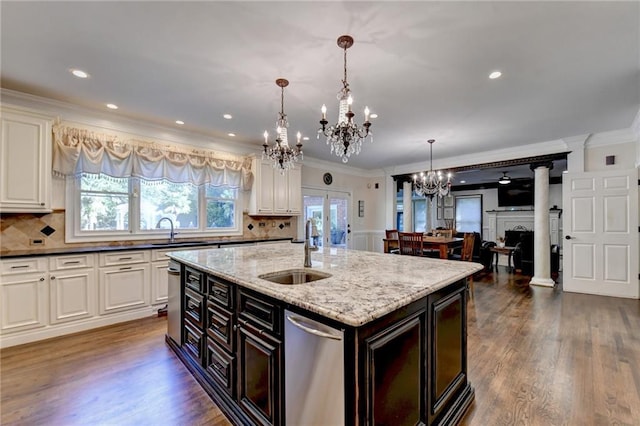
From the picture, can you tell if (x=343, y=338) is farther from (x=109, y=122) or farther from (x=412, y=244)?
(x=109, y=122)

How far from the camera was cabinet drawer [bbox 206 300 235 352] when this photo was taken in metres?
1.79

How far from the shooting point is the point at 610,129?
4.27 meters

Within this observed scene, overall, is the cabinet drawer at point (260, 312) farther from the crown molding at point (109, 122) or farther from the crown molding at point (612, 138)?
the crown molding at point (612, 138)

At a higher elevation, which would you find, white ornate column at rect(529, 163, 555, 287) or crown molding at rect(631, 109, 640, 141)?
crown molding at rect(631, 109, 640, 141)

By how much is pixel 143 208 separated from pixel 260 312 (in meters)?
3.35

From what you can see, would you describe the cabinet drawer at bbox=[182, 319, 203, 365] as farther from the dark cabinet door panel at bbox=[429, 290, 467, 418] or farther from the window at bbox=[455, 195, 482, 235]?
the window at bbox=[455, 195, 482, 235]

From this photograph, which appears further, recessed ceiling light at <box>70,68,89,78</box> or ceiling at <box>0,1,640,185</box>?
recessed ceiling light at <box>70,68,89,78</box>

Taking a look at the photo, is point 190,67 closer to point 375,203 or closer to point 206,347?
point 206,347

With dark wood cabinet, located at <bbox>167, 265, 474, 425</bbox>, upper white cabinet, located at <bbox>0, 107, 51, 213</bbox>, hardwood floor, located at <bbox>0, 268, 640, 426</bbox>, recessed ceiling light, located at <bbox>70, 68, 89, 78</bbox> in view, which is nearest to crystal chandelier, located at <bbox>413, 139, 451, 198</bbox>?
hardwood floor, located at <bbox>0, 268, 640, 426</bbox>

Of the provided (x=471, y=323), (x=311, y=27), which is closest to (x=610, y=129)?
(x=471, y=323)

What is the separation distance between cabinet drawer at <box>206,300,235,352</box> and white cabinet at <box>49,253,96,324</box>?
207cm

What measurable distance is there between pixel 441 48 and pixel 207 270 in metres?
2.43

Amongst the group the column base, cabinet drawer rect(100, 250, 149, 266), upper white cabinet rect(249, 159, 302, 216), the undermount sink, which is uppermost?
upper white cabinet rect(249, 159, 302, 216)

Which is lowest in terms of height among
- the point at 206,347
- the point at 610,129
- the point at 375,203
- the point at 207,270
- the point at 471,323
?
the point at 471,323
